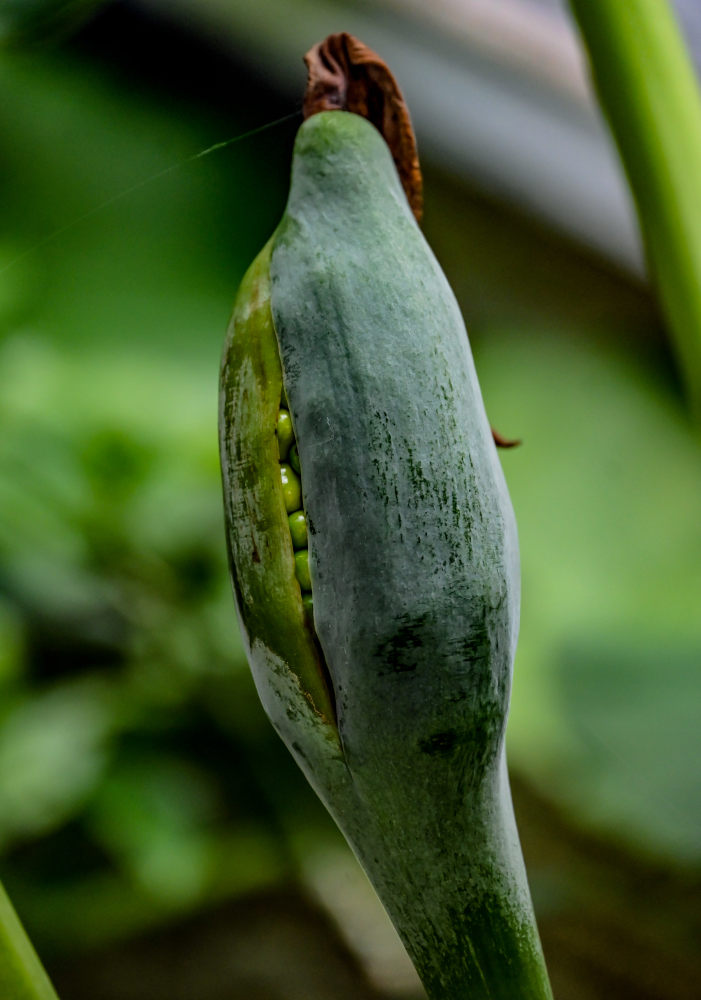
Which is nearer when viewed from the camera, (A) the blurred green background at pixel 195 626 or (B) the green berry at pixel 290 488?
(B) the green berry at pixel 290 488

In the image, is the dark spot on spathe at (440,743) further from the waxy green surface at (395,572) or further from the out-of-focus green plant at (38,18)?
the out-of-focus green plant at (38,18)

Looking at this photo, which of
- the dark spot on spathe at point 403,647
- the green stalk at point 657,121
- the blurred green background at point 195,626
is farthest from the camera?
the blurred green background at point 195,626

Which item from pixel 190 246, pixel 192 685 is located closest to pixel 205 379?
pixel 192 685

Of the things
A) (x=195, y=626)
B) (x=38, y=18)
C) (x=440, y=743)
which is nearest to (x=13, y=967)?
(x=440, y=743)

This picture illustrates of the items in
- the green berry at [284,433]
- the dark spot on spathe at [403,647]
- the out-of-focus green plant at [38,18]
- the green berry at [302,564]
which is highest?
the out-of-focus green plant at [38,18]

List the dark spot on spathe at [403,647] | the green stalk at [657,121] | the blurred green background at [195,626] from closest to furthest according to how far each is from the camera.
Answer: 1. the dark spot on spathe at [403,647]
2. the green stalk at [657,121]
3. the blurred green background at [195,626]

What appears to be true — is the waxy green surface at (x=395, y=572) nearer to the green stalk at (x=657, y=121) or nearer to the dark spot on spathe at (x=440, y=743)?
the dark spot on spathe at (x=440, y=743)

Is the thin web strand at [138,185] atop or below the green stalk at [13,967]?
atop

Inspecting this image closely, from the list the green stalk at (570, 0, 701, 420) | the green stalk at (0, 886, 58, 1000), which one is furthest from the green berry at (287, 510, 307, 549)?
the green stalk at (570, 0, 701, 420)

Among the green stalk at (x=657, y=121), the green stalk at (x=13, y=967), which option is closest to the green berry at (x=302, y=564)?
the green stalk at (x=13, y=967)
